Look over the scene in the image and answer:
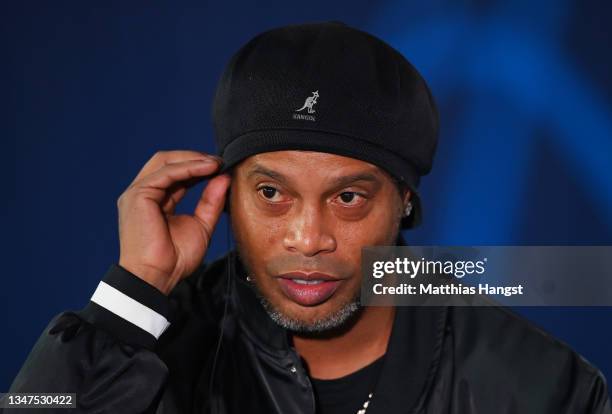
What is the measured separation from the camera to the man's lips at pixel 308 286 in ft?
5.84

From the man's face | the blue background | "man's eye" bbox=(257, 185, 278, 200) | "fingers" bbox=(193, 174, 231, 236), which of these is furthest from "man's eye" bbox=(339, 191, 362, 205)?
the blue background

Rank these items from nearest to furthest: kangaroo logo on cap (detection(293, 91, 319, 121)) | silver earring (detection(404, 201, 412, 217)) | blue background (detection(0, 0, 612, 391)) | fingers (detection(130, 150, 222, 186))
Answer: kangaroo logo on cap (detection(293, 91, 319, 121)) < fingers (detection(130, 150, 222, 186)) < silver earring (detection(404, 201, 412, 217)) < blue background (detection(0, 0, 612, 391))

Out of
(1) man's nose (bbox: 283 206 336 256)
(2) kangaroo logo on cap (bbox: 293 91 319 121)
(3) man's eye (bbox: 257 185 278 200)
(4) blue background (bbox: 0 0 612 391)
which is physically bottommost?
(1) man's nose (bbox: 283 206 336 256)

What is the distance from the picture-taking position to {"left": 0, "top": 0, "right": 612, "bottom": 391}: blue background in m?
2.76

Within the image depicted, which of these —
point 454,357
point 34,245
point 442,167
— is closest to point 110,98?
point 34,245

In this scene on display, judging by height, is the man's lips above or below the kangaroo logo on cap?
below

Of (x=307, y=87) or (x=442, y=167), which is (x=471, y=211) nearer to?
(x=442, y=167)

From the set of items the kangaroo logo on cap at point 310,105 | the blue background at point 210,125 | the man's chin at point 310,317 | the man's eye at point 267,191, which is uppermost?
the blue background at point 210,125

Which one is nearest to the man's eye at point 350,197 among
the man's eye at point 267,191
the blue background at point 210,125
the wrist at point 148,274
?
the man's eye at point 267,191

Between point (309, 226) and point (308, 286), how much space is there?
5.6 inches

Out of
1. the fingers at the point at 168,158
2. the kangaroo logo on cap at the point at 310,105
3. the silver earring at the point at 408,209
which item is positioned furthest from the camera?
the silver earring at the point at 408,209

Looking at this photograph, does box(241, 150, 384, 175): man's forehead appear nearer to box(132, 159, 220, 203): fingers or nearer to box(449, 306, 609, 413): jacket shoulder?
box(132, 159, 220, 203): fingers

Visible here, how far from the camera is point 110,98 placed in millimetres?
2869

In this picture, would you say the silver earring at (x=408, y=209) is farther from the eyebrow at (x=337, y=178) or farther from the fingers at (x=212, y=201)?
the fingers at (x=212, y=201)
